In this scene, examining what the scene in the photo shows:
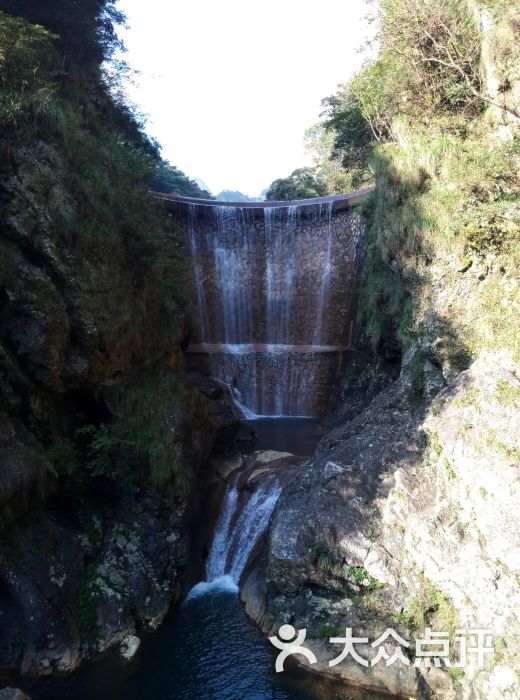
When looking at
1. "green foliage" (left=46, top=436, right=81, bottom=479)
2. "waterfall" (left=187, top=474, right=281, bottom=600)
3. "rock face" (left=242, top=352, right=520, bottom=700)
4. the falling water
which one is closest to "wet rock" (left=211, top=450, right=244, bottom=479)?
"waterfall" (left=187, top=474, right=281, bottom=600)

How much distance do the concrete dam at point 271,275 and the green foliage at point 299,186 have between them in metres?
15.0

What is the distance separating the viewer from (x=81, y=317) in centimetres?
930

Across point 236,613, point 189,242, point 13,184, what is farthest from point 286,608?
point 189,242

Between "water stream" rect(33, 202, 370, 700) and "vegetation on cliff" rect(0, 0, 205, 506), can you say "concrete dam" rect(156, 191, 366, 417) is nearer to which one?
"water stream" rect(33, 202, 370, 700)

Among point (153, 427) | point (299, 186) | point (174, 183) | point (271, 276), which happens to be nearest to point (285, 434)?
point (153, 427)

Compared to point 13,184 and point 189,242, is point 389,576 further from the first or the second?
point 189,242

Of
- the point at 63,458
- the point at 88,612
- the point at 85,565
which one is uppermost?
the point at 63,458

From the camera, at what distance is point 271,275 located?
17125 mm

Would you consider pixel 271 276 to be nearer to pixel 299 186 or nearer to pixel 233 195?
pixel 299 186

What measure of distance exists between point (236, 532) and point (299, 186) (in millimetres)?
Answer: 27445

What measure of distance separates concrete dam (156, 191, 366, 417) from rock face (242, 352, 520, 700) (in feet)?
25.2

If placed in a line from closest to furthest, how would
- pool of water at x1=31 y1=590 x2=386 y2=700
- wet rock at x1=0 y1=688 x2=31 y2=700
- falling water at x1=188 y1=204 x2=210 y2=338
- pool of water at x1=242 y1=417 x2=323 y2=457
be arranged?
wet rock at x1=0 y1=688 x2=31 y2=700, pool of water at x1=31 y1=590 x2=386 y2=700, pool of water at x1=242 y1=417 x2=323 y2=457, falling water at x1=188 y1=204 x2=210 y2=338

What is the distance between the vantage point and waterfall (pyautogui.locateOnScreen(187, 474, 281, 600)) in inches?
381

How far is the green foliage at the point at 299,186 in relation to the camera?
32131 millimetres
